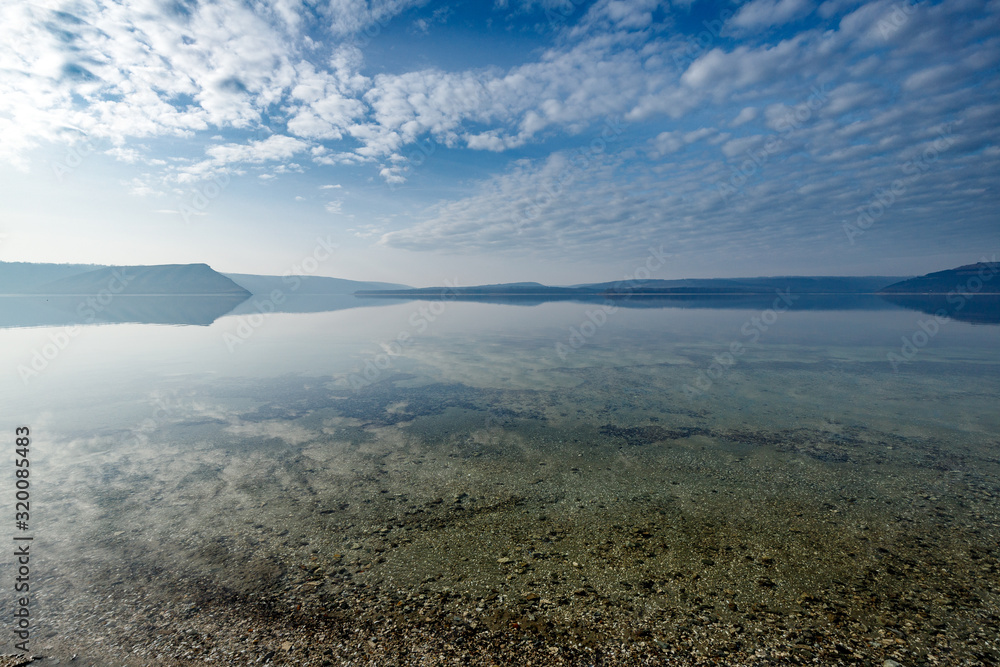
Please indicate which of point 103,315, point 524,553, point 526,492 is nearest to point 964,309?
point 526,492

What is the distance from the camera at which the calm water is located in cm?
548

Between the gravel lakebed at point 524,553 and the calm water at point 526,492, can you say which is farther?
the calm water at point 526,492

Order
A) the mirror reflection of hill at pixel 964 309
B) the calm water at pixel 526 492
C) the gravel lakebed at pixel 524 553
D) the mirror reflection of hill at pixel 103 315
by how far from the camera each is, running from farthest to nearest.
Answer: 1. the mirror reflection of hill at pixel 964 309
2. the mirror reflection of hill at pixel 103 315
3. the calm water at pixel 526 492
4. the gravel lakebed at pixel 524 553

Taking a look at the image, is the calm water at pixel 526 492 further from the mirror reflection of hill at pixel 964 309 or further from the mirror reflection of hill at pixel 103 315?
the mirror reflection of hill at pixel 964 309

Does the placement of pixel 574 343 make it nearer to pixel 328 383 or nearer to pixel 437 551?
pixel 328 383

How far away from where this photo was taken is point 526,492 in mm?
8125

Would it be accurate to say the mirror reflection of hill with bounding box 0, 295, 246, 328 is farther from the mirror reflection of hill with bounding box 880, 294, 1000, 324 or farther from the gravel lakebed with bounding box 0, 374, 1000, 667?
the mirror reflection of hill with bounding box 880, 294, 1000, 324

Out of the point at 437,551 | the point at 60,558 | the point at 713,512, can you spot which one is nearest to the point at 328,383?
the point at 60,558

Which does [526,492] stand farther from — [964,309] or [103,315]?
[964,309]

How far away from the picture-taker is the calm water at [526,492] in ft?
18.0

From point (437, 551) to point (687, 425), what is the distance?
8.67 metres

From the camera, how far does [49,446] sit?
34.7 ft

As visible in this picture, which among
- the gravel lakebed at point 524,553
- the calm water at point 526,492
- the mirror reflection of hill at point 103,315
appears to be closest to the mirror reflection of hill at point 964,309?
the calm water at point 526,492

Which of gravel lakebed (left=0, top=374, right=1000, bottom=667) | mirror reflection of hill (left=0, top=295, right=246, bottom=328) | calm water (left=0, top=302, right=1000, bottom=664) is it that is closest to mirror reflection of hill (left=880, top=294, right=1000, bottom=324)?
calm water (left=0, top=302, right=1000, bottom=664)
